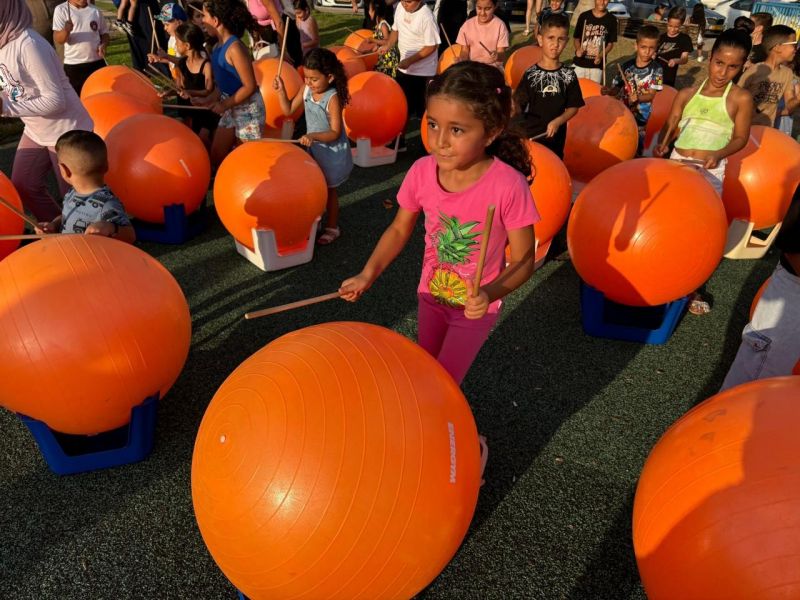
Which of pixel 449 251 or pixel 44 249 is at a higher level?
pixel 449 251

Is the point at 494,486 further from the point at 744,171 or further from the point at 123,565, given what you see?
the point at 744,171

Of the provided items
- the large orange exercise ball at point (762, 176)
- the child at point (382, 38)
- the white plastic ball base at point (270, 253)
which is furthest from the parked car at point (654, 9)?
the white plastic ball base at point (270, 253)

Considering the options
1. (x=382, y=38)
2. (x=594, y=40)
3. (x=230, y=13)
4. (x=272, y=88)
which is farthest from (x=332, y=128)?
(x=382, y=38)

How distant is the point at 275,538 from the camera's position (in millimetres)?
1910

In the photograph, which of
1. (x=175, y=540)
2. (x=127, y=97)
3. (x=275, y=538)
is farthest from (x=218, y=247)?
(x=275, y=538)

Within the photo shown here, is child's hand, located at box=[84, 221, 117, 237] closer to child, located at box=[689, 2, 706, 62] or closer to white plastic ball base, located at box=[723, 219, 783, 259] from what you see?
white plastic ball base, located at box=[723, 219, 783, 259]

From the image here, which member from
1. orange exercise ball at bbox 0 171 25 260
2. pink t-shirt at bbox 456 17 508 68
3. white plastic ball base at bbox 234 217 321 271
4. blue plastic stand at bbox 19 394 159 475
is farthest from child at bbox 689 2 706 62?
blue plastic stand at bbox 19 394 159 475

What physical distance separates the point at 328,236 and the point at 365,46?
6069 mm

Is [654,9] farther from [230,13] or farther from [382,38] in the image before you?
[230,13]

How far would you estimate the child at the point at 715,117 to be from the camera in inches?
175

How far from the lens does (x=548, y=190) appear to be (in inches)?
189

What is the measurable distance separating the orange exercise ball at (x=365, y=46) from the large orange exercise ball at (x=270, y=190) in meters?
5.45

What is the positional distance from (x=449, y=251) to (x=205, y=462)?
1.37 meters

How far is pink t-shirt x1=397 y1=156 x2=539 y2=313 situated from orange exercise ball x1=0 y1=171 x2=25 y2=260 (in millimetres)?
3560
